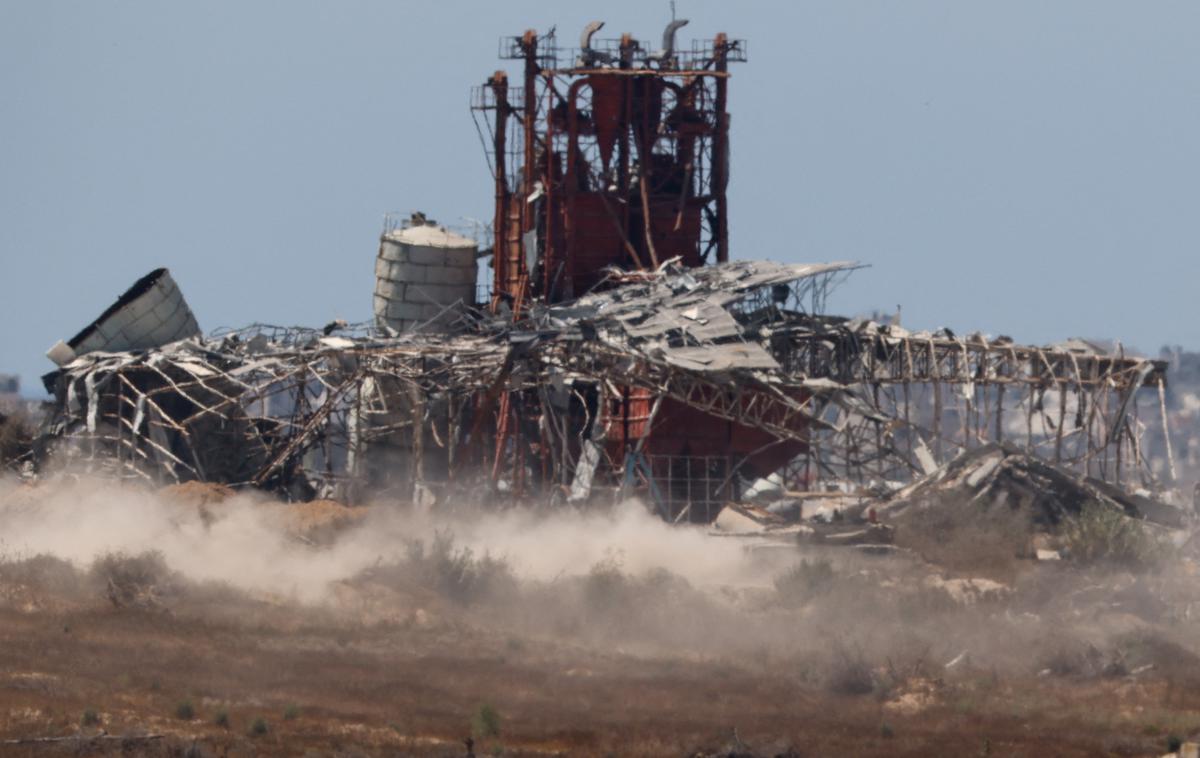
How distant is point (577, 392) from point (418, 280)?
33.5 feet

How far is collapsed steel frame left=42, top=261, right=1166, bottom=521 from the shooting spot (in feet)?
177

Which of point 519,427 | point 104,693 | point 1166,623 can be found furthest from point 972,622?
point 519,427

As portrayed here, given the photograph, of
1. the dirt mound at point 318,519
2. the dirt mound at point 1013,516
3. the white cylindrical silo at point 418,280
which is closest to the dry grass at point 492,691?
the dirt mound at point 1013,516

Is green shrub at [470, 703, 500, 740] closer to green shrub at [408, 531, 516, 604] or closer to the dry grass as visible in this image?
the dry grass

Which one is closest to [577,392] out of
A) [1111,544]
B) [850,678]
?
[1111,544]

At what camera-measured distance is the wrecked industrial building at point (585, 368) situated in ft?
179

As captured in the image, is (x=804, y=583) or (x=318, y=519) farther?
(x=318, y=519)

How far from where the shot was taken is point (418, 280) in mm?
Answer: 70000

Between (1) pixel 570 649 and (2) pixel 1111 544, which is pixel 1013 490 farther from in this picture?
(1) pixel 570 649

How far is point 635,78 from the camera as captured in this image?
2633 inches

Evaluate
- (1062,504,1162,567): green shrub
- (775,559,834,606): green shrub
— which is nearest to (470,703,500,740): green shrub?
(775,559,834,606): green shrub

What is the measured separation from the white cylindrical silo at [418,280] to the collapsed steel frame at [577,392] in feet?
11.9

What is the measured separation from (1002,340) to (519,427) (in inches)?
525

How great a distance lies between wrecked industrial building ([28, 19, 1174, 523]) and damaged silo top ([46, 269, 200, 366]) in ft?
0.25
